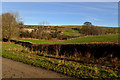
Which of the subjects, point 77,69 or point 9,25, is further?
point 9,25

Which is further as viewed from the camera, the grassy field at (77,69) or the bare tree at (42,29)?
the bare tree at (42,29)

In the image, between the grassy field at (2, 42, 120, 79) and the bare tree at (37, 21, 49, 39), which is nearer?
the grassy field at (2, 42, 120, 79)

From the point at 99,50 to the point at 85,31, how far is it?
50548mm

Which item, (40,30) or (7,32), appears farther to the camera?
(40,30)

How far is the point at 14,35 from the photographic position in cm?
3164

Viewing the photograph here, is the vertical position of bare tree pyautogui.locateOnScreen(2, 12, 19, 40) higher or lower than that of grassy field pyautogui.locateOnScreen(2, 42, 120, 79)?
higher

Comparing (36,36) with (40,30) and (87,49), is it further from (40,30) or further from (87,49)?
(87,49)

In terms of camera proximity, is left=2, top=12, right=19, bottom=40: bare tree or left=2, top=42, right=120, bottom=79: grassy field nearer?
left=2, top=42, right=120, bottom=79: grassy field

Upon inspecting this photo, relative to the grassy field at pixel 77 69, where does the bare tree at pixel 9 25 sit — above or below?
above

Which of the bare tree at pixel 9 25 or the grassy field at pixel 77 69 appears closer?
the grassy field at pixel 77 69

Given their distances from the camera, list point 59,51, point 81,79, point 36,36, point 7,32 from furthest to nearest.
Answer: point 36,36
point 7,32
point 59,51
point 81,79

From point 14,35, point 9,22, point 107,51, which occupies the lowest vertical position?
point 107,51

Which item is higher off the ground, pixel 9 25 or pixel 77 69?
pixel 9 25

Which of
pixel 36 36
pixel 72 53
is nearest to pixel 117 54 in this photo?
pixel 72 53
